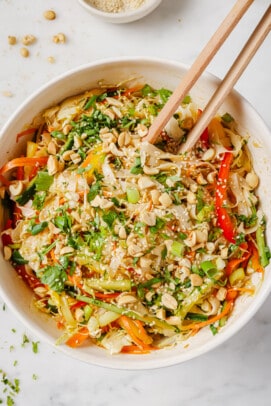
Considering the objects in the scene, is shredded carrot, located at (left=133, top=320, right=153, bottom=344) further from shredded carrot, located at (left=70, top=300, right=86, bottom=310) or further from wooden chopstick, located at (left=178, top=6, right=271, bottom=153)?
wooden chopstick, located at (left=178, top=6, right=271, bottom=153)

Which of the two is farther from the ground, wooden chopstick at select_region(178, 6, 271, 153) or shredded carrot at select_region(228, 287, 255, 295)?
wooden chopstick at select_region(178, 6, 271, 153)

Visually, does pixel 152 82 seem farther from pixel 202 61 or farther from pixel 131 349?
pixel 131 349

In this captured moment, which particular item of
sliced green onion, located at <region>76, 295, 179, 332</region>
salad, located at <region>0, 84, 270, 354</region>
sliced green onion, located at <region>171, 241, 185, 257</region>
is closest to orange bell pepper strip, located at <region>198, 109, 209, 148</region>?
salad, located at <region>0, 84, 270, 354</region>

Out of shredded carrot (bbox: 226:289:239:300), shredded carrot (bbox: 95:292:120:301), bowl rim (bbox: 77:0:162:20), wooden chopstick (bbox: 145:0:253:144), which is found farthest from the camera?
bowl rim (bbox: 77:0:162:20)

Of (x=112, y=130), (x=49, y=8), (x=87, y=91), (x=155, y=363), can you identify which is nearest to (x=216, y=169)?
(x=112, y=130)

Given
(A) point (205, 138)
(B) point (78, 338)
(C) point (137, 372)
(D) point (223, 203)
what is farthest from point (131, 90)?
(C) point (137, 372)

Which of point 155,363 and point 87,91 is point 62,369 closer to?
point 155,363
